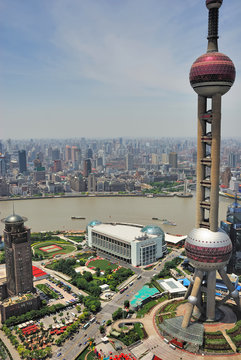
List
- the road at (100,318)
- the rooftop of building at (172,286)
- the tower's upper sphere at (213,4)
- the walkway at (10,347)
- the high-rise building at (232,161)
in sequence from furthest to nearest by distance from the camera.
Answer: the high-rise building at (232,161), the rooftop of building at (172,286), the tower's upper sphere at (213,4), the road at (100,318), the walkway at (10,347)

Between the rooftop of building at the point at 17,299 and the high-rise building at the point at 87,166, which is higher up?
the high-rise building at the point at 87,166

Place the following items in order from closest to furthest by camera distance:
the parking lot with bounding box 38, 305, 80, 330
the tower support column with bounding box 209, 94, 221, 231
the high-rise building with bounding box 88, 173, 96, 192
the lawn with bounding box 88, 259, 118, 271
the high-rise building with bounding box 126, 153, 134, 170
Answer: the tower support column with bounding box 209, 94, 221, 231 < the parking lot with bounding box 38, 305, 80, 330 < the lawn with bounding box 88, 259, 118, 271 < the high-rise building with bounding box 88, 173, 96, 192 < the high-rise building with bounding box 126, 153, 134, 170

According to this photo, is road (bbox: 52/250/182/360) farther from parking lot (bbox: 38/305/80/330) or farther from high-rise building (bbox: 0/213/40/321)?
high-rise building (bbox: 0/213/40/321)

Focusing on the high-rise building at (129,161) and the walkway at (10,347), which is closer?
the walkway at (10,347)

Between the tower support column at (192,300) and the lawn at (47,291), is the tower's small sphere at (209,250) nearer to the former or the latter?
the tower support column at (192,300)

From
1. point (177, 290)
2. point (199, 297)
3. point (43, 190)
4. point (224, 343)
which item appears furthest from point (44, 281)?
point (43, 190)

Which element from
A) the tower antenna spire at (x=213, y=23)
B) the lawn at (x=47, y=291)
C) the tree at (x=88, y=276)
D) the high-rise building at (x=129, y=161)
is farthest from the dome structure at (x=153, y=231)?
the high-rise building at (x=129, y=161)

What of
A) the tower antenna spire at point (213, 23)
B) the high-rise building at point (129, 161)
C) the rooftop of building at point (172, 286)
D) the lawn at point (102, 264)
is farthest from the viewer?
the high-rise building at point (129, 161)

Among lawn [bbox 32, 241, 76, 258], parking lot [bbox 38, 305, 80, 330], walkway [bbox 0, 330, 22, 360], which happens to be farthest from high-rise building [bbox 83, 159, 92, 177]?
walkway [bbox 0, 330, 22, 360]
